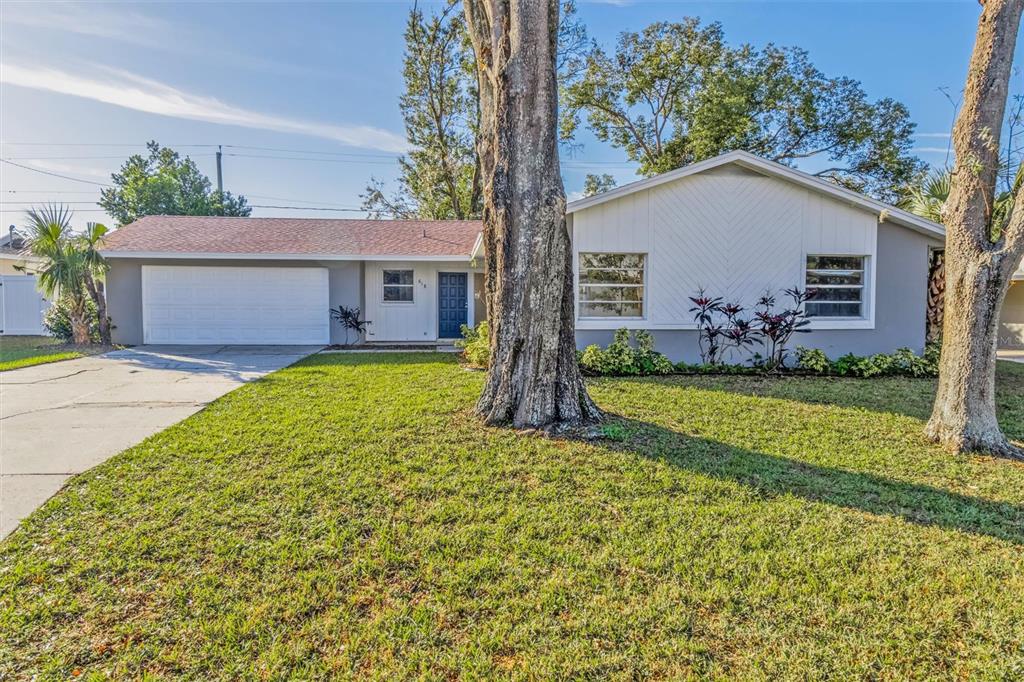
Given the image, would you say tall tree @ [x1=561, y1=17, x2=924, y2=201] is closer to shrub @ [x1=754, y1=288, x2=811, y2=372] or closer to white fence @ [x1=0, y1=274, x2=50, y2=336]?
shrub @ [x1=754, y1=288, x2=811, y2=372]

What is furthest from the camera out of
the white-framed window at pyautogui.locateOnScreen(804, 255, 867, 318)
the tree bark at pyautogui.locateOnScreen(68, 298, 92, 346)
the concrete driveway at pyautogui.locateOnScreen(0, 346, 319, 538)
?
the tree bark at pyautogui.locateOnScreen(68, 298, 92, 346)

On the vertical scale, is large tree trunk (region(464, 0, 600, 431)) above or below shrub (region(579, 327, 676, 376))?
above

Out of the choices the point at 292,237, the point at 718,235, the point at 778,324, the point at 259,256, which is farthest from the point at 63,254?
the point at 778,324

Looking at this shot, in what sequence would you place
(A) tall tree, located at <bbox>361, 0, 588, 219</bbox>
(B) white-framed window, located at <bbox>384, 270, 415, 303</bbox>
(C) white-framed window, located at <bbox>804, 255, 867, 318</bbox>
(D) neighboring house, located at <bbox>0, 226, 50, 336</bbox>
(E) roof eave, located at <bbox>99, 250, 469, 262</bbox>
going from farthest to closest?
(A) tall tree, located at <bbox>361, 0, 588, 219</bbox> → (D) neighboring house, located at <bbox>0, 226, 50, 336</bbox> → (B) white-framed window, located at <bbox>384, 270, 415, 303</bbox> → (E) roof eave, located at <bbox>99, 250, 469, 262</bbox> → (C) white-framed window, located at <bbox>804, 255, 867, 318</bbox>

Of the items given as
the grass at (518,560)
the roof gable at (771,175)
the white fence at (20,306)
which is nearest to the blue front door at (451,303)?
the roof gable at (771,175)

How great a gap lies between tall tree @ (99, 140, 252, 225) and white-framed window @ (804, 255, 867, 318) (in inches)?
1149

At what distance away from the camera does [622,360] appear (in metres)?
9.01

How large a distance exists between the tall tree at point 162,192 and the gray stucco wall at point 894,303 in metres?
29.0

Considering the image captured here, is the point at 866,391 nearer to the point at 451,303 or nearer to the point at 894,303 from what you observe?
the point at 894,303

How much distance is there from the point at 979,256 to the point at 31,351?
16.8 meters

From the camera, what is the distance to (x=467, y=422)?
5633mm

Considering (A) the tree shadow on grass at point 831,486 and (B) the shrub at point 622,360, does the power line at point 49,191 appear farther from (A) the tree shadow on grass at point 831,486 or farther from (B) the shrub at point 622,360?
(A) the tree shadow on grass at point 831,486

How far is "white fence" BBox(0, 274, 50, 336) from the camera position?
49.8 feet

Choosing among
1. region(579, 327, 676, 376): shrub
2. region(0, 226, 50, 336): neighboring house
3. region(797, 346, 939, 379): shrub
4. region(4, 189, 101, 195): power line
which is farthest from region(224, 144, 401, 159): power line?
region(797, 346, 939, 379): shrub
